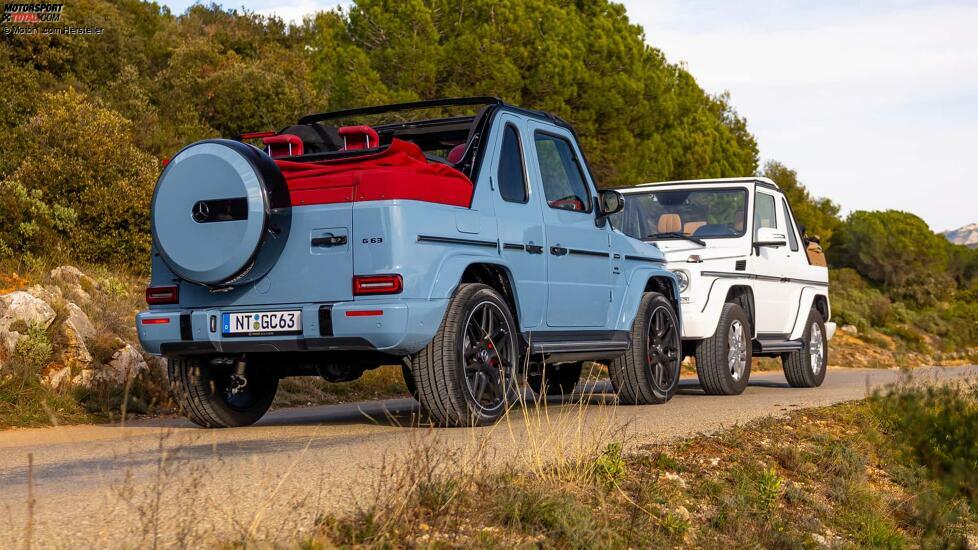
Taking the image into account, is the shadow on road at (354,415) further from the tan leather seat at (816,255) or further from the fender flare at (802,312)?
the tan leather seat at (816,255)

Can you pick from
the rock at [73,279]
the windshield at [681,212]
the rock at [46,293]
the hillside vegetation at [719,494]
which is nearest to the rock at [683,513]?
the hillside vegetation at [719,494]

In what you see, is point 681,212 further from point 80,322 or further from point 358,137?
point 80,322

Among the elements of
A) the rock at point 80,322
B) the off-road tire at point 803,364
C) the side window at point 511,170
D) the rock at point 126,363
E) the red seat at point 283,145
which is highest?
the red seat at point 283,145

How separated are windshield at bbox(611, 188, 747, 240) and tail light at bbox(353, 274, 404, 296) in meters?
5.71

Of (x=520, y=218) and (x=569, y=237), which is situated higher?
(x=520, y=218)

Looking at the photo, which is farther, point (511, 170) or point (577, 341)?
point (577, 341)

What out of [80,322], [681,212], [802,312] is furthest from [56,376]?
[802,312]

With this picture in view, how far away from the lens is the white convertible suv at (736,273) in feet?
35.7

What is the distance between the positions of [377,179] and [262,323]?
1.18 meters

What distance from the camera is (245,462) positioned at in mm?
A: 5770

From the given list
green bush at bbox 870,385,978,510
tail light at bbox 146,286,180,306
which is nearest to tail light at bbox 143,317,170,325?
tail light at bbox 146,286,180,306

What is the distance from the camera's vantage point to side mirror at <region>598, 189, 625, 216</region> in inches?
360

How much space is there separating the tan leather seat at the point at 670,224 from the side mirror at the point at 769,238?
85cm

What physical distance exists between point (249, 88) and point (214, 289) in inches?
805
